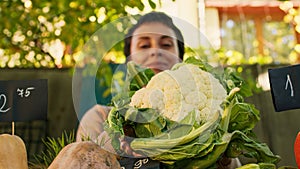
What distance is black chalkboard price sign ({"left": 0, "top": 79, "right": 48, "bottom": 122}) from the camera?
83cm

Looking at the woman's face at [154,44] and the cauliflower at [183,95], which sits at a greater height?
the woman's face at [154,44]

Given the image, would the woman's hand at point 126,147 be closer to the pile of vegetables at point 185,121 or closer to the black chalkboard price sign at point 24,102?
the pile of vegetables at point 185,121

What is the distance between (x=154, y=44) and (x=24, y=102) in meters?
0.65

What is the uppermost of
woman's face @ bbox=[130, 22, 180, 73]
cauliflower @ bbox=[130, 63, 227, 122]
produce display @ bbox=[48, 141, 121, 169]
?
woman's face @ bbox=[130, 22, 180, 73]

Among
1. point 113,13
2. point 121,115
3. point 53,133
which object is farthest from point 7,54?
point 121,115

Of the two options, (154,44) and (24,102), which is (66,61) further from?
(24,102)

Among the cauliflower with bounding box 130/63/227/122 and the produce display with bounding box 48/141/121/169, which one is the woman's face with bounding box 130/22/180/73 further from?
the produce display with bounding box 48/141/121/169

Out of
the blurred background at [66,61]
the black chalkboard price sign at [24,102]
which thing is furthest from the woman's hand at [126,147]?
the blurred background at [66,61]

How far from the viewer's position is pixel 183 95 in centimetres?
74

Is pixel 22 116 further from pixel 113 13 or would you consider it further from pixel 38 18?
pixel 38 18

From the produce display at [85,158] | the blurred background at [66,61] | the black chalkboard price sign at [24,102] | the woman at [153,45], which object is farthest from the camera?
the blurred background at [66,61]

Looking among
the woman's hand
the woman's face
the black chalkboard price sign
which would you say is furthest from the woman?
the woman's hand

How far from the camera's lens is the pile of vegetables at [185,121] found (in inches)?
27.3

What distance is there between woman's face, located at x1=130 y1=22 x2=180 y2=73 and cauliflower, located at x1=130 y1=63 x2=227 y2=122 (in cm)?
43
